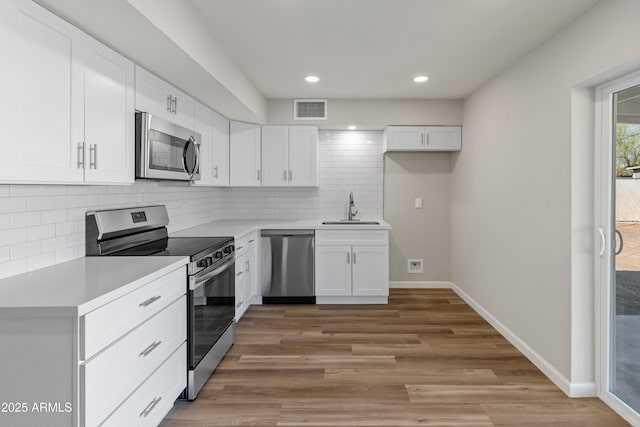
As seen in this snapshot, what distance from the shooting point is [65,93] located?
1.78 metres

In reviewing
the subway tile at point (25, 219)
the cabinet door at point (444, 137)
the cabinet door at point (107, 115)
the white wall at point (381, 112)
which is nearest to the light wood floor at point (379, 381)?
the subway tile at point (25, 219)

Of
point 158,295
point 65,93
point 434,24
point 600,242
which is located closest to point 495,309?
point 600,242

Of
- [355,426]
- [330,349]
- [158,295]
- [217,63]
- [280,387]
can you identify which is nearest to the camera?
[158,295]

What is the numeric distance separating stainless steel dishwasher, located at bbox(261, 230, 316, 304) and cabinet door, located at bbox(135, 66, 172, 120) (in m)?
1.95

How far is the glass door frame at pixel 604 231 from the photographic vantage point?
2.38m

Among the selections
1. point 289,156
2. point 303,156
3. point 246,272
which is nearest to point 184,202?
point 246,272

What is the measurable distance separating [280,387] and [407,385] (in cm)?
84

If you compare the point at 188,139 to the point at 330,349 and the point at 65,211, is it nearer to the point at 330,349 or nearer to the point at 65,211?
the point at 65,211

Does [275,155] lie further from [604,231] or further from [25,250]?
[604,231]

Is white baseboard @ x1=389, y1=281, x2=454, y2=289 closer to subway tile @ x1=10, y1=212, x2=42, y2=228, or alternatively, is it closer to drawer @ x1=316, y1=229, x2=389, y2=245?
drawer @ x1=316, y1=229, x2=389, y2=245

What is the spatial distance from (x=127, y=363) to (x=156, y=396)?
15.5 inches

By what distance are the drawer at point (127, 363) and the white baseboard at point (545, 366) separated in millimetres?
2434

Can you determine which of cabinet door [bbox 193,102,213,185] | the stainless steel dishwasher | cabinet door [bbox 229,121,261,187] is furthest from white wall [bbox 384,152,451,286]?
cabinet door [bbox 193,102,213,185]

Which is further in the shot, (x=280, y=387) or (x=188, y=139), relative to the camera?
(x=188, y=139)
